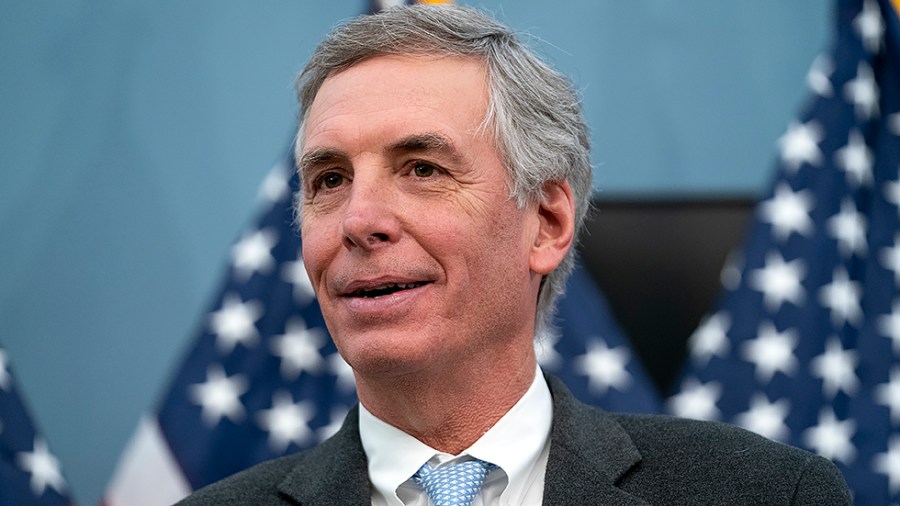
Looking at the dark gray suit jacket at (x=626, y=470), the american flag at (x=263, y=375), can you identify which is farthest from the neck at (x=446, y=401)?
the american flag at (x=263, y=375)

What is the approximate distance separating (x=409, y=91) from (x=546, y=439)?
69 cm

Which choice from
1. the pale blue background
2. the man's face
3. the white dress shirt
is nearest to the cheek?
the man's face

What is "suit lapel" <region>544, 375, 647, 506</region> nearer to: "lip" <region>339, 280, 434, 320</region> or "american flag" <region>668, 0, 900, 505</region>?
"lip" <region>339, 280, 434, 320</region>

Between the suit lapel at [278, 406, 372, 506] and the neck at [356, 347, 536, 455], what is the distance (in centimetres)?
9

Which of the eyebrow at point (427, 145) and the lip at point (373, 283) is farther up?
the eyebrow at point (427, 145)

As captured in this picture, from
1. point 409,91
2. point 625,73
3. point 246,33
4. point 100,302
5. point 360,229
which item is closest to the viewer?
point 360,229

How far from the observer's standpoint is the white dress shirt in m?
1.87

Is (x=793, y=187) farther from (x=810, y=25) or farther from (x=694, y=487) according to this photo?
(x=694, y=487)

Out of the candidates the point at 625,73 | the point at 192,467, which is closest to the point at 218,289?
the point at 192,467

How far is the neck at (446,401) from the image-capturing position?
1.88 m

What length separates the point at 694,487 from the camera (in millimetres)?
1834

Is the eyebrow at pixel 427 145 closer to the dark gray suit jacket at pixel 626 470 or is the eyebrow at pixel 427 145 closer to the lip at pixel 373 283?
the lip at pixel 373 283

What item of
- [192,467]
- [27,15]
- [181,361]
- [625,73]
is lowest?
[192,467]

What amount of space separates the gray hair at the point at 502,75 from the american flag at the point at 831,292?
1.17 m
